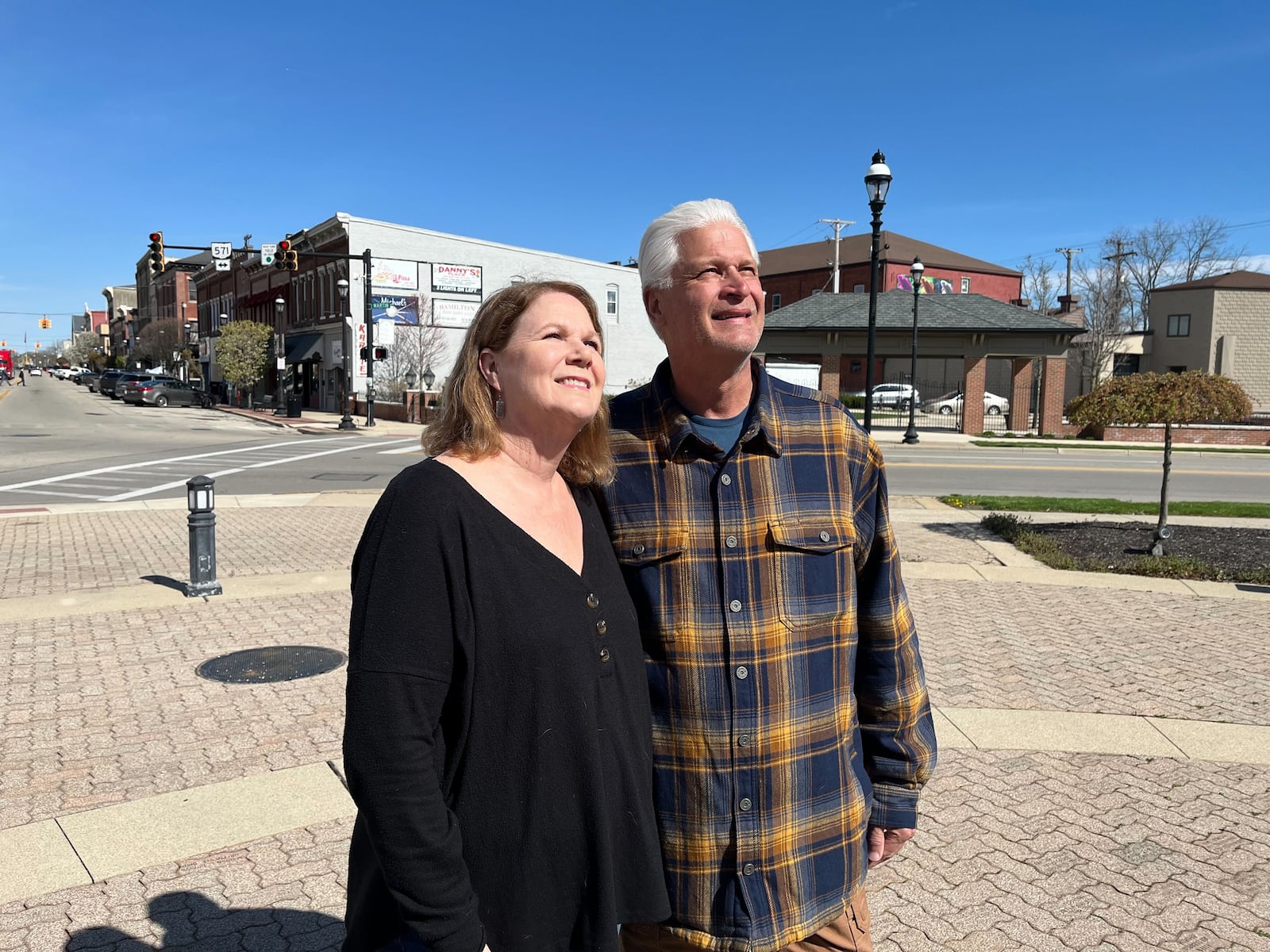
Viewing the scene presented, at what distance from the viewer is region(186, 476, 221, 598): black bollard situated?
825 cm

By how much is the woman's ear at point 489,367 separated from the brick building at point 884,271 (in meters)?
64.0

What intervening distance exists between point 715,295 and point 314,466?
63.1 ft

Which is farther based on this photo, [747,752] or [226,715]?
[226,715]

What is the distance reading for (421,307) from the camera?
4162 cm

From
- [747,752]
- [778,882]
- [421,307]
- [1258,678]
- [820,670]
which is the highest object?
[421,307]

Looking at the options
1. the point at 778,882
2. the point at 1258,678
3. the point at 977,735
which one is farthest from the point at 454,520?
the point at 1258,678

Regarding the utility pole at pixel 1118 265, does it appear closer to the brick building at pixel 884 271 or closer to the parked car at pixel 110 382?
the brick building at pixel 884 271

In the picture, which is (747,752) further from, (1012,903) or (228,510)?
(228,510)

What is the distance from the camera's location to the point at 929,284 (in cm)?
6631

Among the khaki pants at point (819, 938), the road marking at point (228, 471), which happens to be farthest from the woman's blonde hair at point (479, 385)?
the road marking at point (228, 471)

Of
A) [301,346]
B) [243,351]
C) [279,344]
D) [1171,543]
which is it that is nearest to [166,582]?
[1171,543]

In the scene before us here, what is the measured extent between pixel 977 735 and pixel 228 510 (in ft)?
38.1

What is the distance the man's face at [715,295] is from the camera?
2086mm

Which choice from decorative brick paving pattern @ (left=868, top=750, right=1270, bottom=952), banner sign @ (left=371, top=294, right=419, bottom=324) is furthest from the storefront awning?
decorative brick paving pattern @ (left=868, top=750, right=1270, bottom=952)
